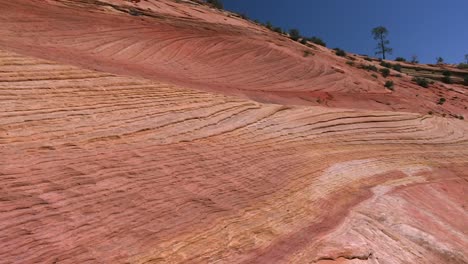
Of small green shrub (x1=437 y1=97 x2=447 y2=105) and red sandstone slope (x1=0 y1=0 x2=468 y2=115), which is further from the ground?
red sandstone slope (x1=0 y1=0 x2=468 y2=115)

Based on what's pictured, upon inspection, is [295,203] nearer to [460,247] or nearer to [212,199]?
[212,199]

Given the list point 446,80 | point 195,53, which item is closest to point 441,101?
point 446,80

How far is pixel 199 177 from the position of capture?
7.51 metres

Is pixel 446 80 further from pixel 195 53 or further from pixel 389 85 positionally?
pixel 195 53

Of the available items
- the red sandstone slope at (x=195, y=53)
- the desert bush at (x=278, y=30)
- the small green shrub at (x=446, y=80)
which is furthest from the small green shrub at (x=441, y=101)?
the small green shrub at (x=446, y=80)

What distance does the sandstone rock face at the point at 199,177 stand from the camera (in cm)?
573

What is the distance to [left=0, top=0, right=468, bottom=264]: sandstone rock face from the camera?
5.73 metres

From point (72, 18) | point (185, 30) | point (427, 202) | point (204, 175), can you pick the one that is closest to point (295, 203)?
point (204, 175)

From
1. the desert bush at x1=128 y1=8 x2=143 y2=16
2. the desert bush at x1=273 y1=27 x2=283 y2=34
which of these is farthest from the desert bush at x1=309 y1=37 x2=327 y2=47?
the desert bush at x1=128 y1=8 x2=143 y2=16

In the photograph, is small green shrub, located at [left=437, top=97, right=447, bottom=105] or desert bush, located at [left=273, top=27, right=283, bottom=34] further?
desert bush, located at [left=273, top=27, right=283, bottom=34]

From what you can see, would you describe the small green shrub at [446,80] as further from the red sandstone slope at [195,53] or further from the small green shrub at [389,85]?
the small green shrub at [389,85]

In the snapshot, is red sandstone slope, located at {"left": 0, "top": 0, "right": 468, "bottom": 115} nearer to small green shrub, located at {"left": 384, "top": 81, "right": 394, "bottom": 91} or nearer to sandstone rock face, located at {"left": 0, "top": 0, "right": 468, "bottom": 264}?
small green shrub, located at {"left": 384, "top": 81, "right": 394, "bottom": 91}

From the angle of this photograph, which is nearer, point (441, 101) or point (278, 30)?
point (441, 101)

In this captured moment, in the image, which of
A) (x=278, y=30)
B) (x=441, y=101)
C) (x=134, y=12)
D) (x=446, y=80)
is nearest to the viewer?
(x=134, y=12)
